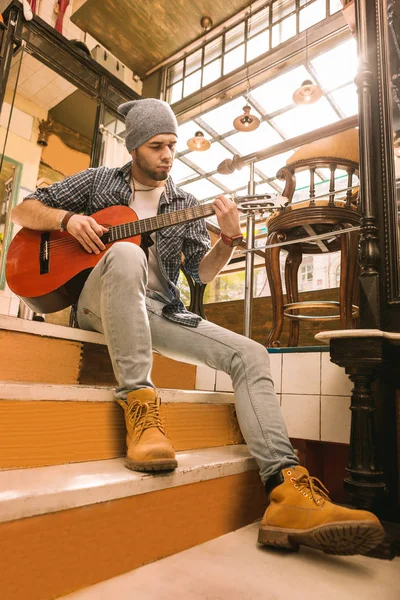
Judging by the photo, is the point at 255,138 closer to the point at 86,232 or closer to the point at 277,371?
the point at 277,371

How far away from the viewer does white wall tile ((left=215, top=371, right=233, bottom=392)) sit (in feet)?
6.30

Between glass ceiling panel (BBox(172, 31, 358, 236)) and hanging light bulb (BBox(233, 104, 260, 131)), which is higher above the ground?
glass ceiling panel (BBox(172, 31, 358, 236))

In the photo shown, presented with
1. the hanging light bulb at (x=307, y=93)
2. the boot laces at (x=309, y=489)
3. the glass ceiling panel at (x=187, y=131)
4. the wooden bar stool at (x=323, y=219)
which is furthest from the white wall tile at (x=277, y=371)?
the glass ceiling panel at (x=187, y=131)

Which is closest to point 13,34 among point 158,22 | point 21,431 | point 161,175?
point 158,22

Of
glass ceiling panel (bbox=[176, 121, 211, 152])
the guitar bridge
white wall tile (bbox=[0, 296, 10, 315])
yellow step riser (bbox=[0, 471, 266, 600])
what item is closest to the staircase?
yellow step riser (bbox=[0, 471, 266, 600])

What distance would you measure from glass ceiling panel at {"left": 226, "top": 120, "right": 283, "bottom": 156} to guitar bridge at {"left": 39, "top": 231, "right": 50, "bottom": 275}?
15.4 feet

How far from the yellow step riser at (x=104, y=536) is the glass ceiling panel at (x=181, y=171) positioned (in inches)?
232

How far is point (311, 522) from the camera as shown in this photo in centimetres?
95

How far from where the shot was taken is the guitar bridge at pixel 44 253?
1.45 m

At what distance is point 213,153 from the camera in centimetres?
613

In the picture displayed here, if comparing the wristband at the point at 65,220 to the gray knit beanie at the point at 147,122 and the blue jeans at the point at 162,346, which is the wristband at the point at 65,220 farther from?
the gray knit beanie at the point at 147,122

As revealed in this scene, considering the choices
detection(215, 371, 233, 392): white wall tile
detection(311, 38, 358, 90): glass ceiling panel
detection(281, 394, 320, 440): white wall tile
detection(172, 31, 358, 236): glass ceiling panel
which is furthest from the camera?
detection(172, 31, 358, 236): glass ceiling panel

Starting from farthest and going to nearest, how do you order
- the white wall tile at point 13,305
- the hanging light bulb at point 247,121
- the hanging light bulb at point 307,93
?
1. the hanging light bulb at point 247,121
2. the hanging light bulb at point 307,93
3. the white wall tile at point 13,305

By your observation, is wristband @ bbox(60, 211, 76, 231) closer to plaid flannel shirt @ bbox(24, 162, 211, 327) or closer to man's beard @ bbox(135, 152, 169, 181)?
plaid flannel shirt @ bbox(24, 162, 211, 327)
